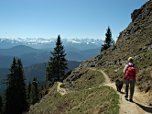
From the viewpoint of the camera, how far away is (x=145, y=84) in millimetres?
29391

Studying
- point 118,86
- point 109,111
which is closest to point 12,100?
point 118,86

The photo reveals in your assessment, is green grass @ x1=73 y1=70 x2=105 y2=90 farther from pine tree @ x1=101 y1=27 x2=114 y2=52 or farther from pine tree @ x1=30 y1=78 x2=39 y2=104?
pine tree @ x1=101 y1=27 x2=114 y2=52

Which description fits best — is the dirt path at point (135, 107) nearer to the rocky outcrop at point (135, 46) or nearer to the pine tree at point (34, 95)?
the rocky outcrop at point (135, 46)

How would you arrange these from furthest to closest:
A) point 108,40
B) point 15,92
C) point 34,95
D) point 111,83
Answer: point 108,40, point 34,95, point 15,92, point 111,83

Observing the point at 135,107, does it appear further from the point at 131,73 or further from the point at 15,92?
the point at 15,92


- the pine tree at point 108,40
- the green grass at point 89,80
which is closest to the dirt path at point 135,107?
the green grass at point 89,80

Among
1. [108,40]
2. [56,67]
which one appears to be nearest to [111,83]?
[56,67]

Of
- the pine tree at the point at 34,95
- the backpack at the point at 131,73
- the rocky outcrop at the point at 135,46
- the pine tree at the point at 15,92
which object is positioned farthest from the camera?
the pine tree at the point at 34,95

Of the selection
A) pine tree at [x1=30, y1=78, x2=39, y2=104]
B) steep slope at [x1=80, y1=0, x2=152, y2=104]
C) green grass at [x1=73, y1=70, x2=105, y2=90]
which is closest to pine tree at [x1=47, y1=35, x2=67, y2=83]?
pine tree at [x1=30, y1=78, x2=39, y2=104]

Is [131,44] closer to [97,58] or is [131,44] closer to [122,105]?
[97,58]

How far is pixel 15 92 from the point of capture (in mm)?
69312

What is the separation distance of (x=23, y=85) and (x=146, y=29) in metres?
32.0

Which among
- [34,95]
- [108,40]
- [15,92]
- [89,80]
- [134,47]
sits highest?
[108,40]

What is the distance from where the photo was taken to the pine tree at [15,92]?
68.4m
